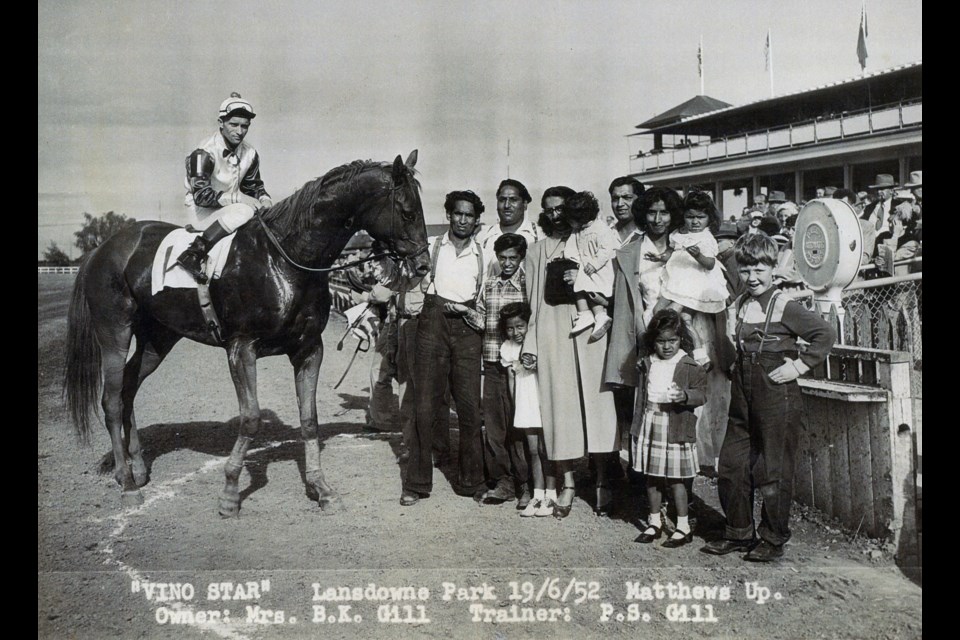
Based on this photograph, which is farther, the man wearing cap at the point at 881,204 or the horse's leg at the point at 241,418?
the man wearing cap at the point at 881,204

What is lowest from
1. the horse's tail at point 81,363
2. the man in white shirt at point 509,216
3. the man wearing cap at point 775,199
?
the horse's tail at point 81,363

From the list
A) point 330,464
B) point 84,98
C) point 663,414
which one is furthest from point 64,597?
point 663,414

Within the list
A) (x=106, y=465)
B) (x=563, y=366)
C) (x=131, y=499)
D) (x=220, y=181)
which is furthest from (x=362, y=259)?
(x=106, y=465)

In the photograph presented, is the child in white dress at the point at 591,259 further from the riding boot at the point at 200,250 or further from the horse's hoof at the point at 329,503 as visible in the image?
the riding boot at the point at 200,250

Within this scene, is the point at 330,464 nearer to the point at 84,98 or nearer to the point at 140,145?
the point at 140,145

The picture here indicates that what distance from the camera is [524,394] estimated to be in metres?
4.63

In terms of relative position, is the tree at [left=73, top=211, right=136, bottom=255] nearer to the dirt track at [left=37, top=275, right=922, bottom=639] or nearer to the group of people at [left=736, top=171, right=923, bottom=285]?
the dirt track at [left=37, top=275, right=922, bottom=639]

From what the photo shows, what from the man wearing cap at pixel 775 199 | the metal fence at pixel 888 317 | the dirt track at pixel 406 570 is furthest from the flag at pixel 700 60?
the man wearing cap at pixel 775 199

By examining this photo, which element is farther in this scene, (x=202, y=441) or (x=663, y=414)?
(x=202, y=441)

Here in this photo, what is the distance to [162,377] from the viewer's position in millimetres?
8664

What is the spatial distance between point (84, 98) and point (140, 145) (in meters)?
0.47

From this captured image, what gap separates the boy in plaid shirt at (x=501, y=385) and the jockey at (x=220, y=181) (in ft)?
6.15

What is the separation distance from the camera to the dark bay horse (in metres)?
4.69

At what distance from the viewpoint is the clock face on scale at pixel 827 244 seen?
4723 mm
